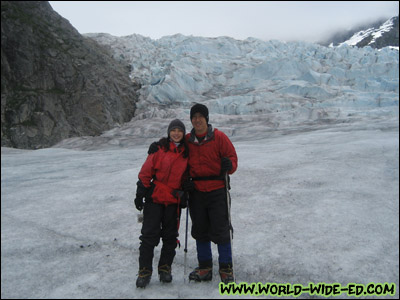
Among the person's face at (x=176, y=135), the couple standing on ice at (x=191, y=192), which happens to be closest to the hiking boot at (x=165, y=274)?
the couple standing on ice at (x=191, y=192)

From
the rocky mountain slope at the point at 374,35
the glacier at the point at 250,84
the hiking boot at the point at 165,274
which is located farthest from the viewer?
the rocky mountain slope at the point at 374,35

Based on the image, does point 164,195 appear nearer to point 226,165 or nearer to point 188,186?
point 188,186

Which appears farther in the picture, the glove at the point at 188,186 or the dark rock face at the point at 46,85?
the dark rock face at the point at 46,85

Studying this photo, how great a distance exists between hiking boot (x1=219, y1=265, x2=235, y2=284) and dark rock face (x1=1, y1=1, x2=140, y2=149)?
76.9 ft

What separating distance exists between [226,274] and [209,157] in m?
1.15

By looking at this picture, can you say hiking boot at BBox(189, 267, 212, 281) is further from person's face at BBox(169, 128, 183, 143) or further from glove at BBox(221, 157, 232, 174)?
person's face at BBox(169, 128, 183, 143)

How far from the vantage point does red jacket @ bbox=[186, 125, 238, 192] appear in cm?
300

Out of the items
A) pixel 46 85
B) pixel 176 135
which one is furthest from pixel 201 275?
pixel 46 85

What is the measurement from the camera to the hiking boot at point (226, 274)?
9.32 ft

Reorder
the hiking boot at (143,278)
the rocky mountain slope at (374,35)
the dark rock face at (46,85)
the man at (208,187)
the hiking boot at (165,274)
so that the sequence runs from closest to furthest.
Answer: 1. the hiking boot at (143,278)
2. the hiking boot at (165,274)
3. the man at (208,187)
4. the dark rock face at (46,85)
5. the rocky mountain slope at (374,35)

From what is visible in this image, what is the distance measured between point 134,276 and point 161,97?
2976 centimetres

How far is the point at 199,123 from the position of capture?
9.93 feet

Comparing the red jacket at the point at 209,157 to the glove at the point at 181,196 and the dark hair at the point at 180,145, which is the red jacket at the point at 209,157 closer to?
the dark hair at the point at 180,145

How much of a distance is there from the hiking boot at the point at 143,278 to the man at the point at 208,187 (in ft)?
1.42
